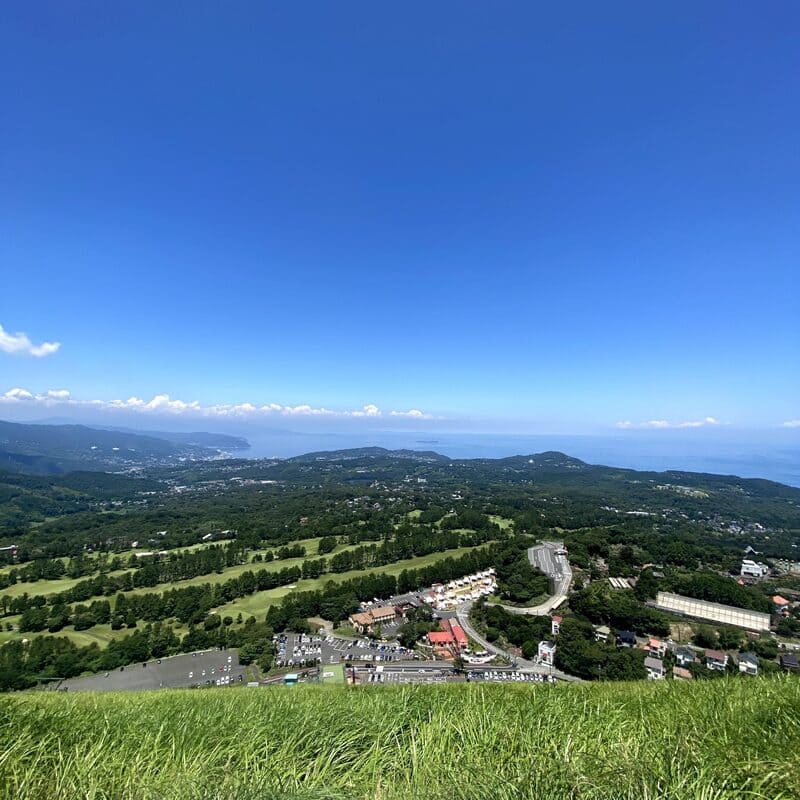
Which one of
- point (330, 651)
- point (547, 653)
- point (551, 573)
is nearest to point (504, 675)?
point (547, 653)

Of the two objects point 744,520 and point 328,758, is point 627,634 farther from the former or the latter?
point 744,520

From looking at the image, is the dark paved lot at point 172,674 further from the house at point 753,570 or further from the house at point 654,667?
the house at point 753,570

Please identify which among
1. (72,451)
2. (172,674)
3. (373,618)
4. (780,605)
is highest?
(780,605)

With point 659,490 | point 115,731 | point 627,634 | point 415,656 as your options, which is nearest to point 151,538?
point 415,656

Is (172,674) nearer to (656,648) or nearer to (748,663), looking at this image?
(656,648)

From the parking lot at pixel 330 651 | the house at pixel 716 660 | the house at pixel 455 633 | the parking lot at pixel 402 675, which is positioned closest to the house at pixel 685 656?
the house at pixel 716 660

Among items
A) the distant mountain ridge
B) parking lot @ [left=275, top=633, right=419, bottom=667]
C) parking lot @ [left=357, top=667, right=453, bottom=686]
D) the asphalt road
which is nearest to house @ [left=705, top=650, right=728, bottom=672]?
the asphalt road
